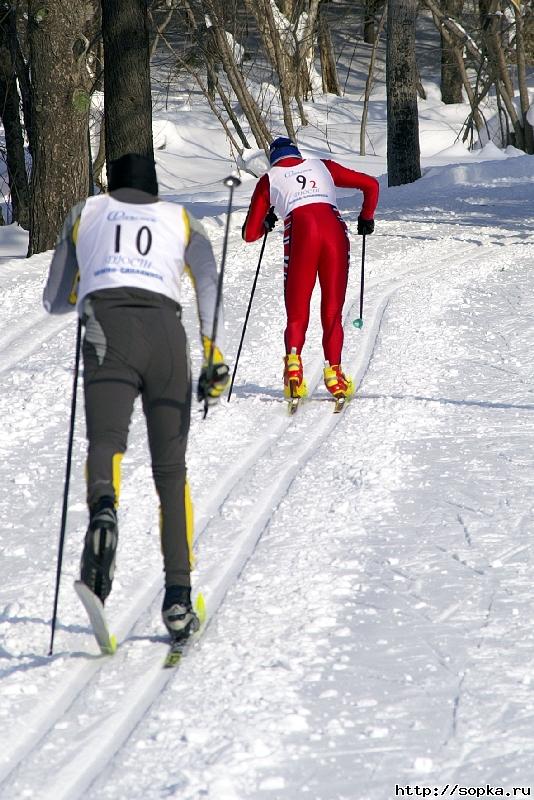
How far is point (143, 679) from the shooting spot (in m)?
4.38

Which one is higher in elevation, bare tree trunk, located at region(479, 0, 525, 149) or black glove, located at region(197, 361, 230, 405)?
black glove, located at region(197, 361, 230, 405)

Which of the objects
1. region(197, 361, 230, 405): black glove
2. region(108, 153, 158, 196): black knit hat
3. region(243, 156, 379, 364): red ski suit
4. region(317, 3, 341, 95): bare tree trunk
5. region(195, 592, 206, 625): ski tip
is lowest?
region(317, 3, 341, 95): bare tree trunk

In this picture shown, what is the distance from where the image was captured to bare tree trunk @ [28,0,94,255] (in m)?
14.2

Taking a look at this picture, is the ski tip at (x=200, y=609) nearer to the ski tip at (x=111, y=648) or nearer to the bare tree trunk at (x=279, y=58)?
the ski tip at (x=111, y=648)

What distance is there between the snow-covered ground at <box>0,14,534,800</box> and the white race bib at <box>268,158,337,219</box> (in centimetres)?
141

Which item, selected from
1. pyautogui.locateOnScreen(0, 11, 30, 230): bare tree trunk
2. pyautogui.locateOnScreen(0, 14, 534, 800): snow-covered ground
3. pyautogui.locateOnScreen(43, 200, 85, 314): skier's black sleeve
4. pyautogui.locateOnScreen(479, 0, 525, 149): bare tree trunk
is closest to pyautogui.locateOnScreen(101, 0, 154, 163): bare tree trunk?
pyautogui.locateOnScreen(0, 14, 534, 800): snow-covered ground

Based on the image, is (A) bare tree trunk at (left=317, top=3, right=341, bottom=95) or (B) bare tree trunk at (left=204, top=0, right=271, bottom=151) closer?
(B) bare tree trunk at (left=204, top=0, right=271, bottom=151)

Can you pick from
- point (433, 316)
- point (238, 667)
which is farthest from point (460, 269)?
point (238, 667)

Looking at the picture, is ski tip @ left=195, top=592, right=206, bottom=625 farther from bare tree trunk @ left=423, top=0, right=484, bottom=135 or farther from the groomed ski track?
bare tree trunk @ left=423, top=0, right=484, bottom=135

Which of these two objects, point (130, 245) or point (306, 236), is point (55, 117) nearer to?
point (306, 236)

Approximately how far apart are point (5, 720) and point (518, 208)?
52.6 feet

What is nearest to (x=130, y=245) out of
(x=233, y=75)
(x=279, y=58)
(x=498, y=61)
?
(x=233, y=75)

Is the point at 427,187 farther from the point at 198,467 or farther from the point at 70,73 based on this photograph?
the point at 198,467

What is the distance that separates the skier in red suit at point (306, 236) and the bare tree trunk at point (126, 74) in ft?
22.0
